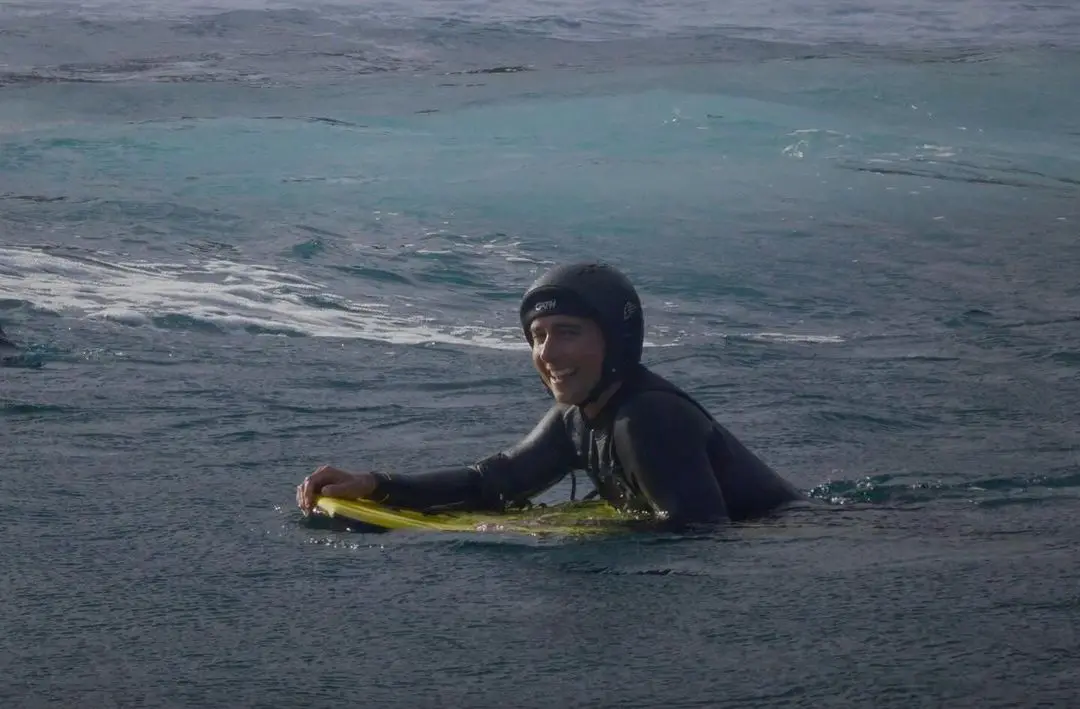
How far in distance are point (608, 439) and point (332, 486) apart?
37.1 inches

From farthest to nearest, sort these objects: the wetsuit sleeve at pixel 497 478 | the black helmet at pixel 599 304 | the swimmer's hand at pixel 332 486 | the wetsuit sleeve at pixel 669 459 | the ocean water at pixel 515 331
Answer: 1. the wetsuit sleeve at pixel 497 478
2. the swimmer's hand at pixel 332 486
3. the black helmet at pixel 599 304
4. the wetsuit sleeve at pixel 669 459
5. the ocean water at pixel 515 331

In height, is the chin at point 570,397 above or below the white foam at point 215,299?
above

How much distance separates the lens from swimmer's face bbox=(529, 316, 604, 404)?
17.2 ft

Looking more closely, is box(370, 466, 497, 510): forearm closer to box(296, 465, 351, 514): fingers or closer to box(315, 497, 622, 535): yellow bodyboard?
box(315, 497, 622, 535): yellow bodyboard

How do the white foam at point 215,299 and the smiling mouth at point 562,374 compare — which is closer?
the smiling mouth at point 562,374

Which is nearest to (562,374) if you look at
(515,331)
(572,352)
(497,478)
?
(572,352)

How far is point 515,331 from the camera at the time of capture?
33.1ft

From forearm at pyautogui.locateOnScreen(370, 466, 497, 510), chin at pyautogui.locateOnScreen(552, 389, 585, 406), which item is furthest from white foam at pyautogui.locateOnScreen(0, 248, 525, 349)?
chin at pyautogui.locateOnScreen(552, 389, 585, 406)

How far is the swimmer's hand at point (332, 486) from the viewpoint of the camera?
5.50 m

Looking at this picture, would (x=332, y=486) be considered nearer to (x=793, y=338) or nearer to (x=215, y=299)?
(x=793, y=338)

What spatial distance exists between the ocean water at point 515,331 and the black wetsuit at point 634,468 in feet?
0.59

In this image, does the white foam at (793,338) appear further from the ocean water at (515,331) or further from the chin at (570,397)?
the chin at (570,397)

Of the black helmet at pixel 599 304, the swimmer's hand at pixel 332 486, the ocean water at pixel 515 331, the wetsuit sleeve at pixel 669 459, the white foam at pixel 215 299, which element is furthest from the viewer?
the white foam at pixel 215 299

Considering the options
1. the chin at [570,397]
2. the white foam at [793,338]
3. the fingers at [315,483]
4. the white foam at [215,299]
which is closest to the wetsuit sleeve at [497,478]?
the fingers at [315,483]
